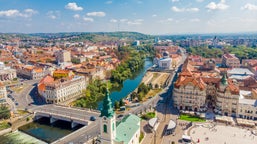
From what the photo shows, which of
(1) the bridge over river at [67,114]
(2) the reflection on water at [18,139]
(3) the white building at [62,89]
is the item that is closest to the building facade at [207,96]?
(1) the bridge over river at [67,114]

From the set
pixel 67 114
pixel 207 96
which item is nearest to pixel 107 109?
pixel 67 114

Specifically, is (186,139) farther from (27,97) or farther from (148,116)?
(27,97)

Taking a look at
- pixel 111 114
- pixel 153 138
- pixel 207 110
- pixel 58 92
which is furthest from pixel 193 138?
pixel 58 92

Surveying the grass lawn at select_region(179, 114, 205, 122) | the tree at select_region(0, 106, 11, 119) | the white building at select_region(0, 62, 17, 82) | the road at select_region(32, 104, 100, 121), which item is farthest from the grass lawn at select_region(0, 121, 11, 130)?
the white building at select_region(0, 62, 17, 82)

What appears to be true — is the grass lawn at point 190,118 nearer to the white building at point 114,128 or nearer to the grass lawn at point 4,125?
the white building at point 114,128

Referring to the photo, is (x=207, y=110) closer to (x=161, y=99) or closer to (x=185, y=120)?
A: (x=185, y=120)
